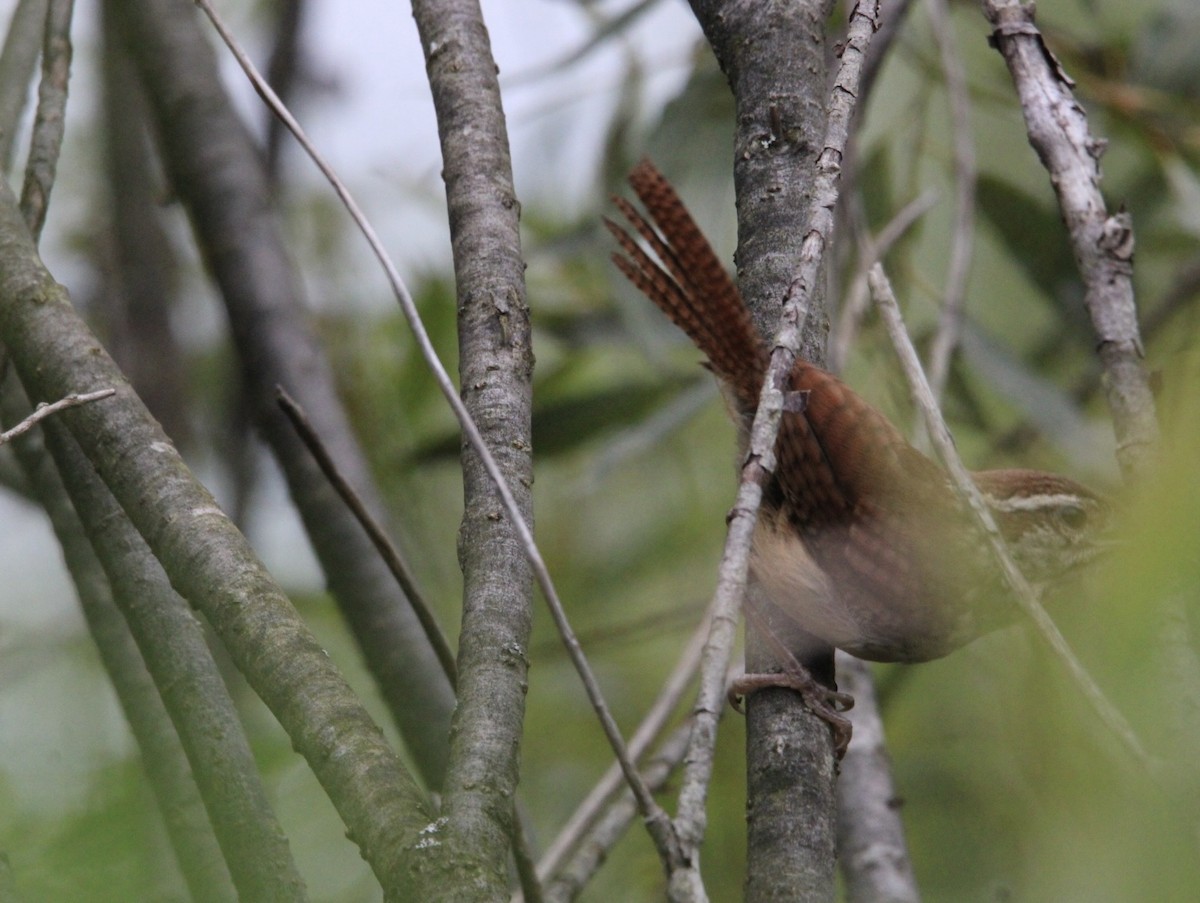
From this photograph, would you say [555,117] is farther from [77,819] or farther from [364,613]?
[77,819]

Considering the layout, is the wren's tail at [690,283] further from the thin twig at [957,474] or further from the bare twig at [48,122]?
the bare twig at [48,122]

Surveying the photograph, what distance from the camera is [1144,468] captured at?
1.77 meters

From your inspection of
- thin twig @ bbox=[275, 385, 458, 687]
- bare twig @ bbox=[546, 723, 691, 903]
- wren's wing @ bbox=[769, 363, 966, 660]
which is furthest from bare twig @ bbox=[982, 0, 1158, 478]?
thin twig @ bbox=[275, 385, 458, 687]

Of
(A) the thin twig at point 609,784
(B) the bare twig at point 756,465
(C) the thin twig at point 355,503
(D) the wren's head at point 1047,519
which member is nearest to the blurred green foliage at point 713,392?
(D) the wren's head at point 1047,519

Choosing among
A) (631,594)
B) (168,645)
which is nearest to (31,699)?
(168,645)

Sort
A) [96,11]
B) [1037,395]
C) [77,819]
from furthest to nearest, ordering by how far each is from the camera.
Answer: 1. [96,11]
2. [1037,395]
3. [77,819]

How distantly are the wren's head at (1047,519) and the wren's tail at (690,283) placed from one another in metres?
0.56

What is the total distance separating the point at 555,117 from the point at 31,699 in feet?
8.59

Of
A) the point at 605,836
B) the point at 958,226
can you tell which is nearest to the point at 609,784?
the point at 605,836

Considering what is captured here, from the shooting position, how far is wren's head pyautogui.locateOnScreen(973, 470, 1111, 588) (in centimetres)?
235

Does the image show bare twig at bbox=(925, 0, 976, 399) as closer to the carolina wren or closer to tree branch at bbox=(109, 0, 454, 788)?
the carolina wren

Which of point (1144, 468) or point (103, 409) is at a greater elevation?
point (103, 409)

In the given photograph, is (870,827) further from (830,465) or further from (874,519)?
(830,465)

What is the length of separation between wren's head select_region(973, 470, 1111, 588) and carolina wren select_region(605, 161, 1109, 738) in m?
0.03
